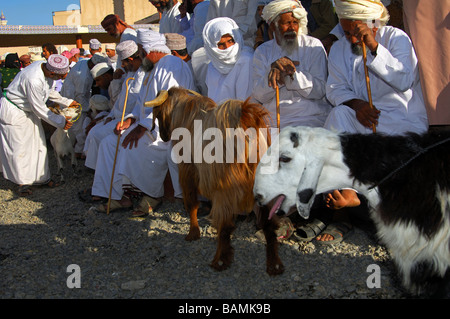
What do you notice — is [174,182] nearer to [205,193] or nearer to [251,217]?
[251,217]

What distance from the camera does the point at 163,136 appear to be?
4.94m

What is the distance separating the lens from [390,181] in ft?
8.79

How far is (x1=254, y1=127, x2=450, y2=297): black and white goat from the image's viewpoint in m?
2.63

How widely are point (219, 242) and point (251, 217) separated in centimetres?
135

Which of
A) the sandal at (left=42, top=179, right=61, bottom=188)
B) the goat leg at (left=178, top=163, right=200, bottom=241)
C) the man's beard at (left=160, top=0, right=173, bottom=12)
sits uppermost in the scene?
the man's beard at (left=160, top=0, right=173, bottom=12)

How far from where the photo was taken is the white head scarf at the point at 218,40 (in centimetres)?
539

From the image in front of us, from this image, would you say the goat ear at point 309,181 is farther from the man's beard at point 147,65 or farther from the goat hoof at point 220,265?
the man's beard at point 147,65

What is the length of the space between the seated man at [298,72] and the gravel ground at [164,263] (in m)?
1.49

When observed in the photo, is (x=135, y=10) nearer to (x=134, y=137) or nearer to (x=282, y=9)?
(x=134, y=137)

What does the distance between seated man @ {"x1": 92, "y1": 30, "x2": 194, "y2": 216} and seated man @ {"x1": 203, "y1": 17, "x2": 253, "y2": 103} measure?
77 cm

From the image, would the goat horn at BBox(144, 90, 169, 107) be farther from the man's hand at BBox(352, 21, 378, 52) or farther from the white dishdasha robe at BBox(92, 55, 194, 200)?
the man's hand at BBox(352, 21, 378, 52)

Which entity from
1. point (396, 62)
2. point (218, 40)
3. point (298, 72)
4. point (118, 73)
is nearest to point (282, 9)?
point (298, 72)

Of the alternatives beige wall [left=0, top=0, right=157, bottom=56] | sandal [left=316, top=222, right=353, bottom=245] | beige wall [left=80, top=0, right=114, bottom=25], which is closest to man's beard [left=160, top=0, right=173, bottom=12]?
sandal [left=316, top=222, right=353, bottom=245]

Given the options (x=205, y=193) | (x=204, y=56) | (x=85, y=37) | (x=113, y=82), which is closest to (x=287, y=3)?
(x=204, y=56)
